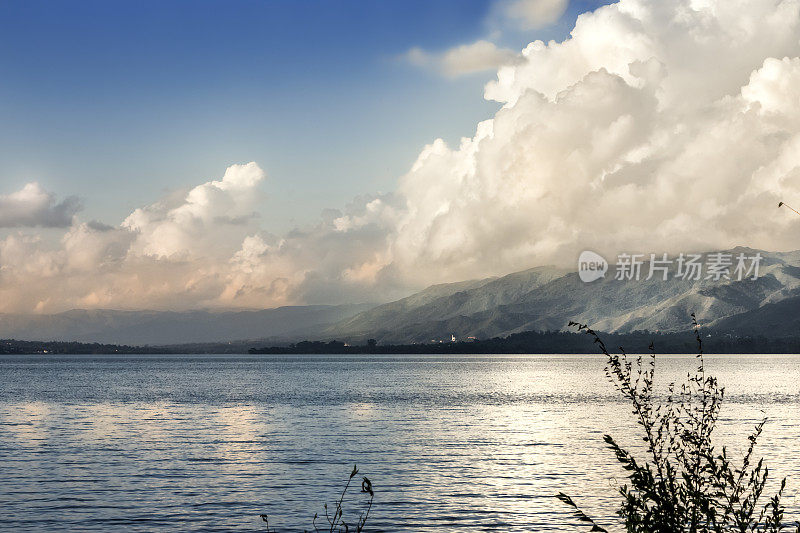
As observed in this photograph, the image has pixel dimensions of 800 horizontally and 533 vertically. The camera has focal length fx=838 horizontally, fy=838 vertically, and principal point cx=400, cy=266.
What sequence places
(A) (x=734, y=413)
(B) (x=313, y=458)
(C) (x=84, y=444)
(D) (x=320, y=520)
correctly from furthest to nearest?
(A) (x=734, y=413) → (C) (x=84, y=444) → (B) (x=313, y=458) → (D) (x=320, y=520)

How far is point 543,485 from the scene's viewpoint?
165 ft

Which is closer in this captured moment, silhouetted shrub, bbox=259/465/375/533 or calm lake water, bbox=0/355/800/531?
silhouetted shrub, bbox=259/465/375/533

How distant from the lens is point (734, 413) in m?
110

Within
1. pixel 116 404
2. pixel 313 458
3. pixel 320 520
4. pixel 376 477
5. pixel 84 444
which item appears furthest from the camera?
pixel 116 404

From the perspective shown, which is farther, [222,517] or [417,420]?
[417,420]

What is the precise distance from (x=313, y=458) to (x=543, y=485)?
21.1 metres

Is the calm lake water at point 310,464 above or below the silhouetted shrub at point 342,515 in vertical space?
below

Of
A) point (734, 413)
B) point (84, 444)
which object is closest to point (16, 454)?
point (84, 444)

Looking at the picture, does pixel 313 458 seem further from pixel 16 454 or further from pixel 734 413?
pixel 734 413

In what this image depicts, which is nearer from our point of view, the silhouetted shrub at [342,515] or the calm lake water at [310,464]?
the silhouetted shrub at [342,515]

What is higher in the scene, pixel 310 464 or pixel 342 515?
pixel 342 515

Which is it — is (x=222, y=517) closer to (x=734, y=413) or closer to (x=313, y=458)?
(x=313, y=458)

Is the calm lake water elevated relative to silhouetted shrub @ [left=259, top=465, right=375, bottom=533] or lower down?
lower down

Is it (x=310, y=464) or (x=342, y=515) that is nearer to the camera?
(x=342, y=515)
